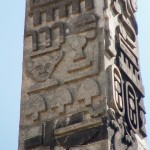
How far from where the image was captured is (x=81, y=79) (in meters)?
10.2

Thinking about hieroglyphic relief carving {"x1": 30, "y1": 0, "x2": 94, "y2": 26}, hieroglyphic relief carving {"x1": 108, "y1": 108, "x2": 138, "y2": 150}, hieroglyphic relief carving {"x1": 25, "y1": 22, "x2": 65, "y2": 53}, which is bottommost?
hieroglyphic relief carving {"x1": 108, "y1": 108, "x2": 138, "y2": 150}

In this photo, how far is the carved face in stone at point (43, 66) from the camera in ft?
34.4

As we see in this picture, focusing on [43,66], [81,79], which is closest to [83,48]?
[81,79]

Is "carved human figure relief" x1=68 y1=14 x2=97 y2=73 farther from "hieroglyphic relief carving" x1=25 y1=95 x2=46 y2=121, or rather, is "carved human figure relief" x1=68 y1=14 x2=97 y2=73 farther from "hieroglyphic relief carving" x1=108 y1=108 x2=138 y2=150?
"hieroglyphic relief carving" x1=108 y1=108 x2=138 y2=150

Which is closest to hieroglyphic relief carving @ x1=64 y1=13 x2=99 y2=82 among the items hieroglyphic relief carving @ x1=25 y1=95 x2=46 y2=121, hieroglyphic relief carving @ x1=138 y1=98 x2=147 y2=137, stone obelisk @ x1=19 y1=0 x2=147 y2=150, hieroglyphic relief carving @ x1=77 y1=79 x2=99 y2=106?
stone obelisk @ x1=19 y1=0 x2=147 y2=150

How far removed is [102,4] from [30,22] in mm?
1063

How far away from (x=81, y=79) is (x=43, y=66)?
0.66 meters

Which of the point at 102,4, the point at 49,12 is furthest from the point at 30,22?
the point at 102,4

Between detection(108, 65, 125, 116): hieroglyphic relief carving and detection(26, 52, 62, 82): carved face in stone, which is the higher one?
detection(26, 52, 62, 82): carved face in stone

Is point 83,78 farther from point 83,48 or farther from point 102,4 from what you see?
point 102,4

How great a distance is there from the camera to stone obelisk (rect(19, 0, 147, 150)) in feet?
32.3

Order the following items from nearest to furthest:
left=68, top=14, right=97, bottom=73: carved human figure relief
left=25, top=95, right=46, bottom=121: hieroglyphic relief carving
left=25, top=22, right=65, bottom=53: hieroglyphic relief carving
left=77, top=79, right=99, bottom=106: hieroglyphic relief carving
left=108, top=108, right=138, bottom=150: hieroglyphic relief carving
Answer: left=108, top=108, right=138, bottom=150: hieroglyphic relief carving
left=77, top=79, right=99, bottom=106: hieroglyphic relief carving
left=25, top=95, right=46, bottom=121: hieroglyphic relief carving
left=68, top=14, right=97, bottom=73: carved human figure relief
left=25, top=22, right=65, bottom=53: hieroglyphic relief carving

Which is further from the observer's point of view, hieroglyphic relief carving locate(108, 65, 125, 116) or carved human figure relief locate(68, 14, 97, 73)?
carved human figure relief locate(68, 14, 97, 73)

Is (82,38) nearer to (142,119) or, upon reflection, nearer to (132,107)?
(132,107)
